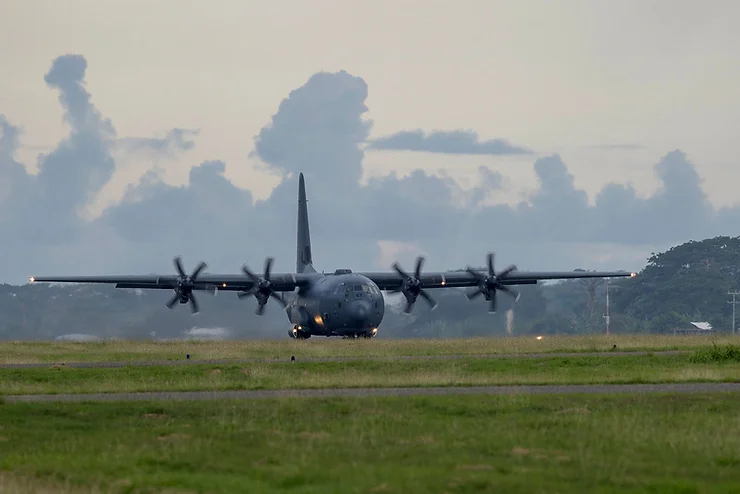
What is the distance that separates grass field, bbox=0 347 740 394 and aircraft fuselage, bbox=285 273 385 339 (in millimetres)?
23987

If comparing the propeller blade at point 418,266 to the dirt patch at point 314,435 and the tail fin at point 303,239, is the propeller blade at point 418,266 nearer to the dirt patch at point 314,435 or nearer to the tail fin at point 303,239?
the tail fin at point 303,239

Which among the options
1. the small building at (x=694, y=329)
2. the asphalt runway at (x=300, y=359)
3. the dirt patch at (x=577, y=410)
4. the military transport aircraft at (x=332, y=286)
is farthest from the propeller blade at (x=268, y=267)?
the small building at (x=694, y=329)

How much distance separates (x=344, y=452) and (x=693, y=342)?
4497cm

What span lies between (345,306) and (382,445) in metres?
48.5

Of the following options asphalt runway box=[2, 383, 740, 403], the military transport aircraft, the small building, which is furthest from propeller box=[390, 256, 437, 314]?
the small building

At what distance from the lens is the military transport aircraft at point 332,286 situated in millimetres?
71125

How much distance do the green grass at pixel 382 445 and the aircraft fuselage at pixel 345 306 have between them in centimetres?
4051

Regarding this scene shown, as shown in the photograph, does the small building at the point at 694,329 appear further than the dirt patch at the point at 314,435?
Yes

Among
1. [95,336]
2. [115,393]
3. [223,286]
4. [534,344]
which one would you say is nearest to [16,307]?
[95,336]

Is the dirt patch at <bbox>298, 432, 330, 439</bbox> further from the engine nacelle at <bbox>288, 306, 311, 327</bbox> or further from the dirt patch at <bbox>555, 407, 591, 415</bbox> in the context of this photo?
the engine nacelle at <bbox>288, 306, 311, 327</bbox>

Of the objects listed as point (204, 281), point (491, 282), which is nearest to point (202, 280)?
point (204, 281)

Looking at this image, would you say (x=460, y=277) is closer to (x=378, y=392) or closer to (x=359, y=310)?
(x=359, y=310)

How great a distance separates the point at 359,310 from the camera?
230 feet

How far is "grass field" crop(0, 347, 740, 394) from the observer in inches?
1435
